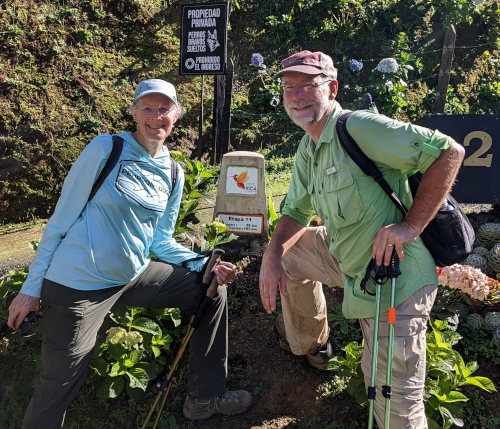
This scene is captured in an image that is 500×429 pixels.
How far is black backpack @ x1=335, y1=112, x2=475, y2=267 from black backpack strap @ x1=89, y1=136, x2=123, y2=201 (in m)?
1.37

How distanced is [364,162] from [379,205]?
0.88 ft

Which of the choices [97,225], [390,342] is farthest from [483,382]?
[97,225]

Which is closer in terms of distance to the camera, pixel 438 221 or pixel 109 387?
pixel 438 221

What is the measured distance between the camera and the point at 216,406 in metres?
3.76

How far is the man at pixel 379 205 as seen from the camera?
2738 millimetres

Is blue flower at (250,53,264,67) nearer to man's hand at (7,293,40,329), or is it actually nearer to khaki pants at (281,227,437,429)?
khaki pants at (281,227,437,429)

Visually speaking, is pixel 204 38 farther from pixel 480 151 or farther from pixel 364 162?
pixel 364 162

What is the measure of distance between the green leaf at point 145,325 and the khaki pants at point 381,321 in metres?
0.97

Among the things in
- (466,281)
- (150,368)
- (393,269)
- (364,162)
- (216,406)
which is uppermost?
(364,162)

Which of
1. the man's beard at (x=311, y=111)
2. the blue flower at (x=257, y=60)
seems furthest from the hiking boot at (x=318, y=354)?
the blue flower at (x=257, y=60)

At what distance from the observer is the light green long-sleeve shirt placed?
8.95ft

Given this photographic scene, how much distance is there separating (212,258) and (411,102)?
7523mm

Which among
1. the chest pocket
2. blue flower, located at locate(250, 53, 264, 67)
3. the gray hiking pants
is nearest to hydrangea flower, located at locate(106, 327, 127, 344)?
the gray hiking pants

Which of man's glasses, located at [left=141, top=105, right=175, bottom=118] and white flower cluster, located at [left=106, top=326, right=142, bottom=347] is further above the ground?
man's glasses, located at [left=141, top=105, right=175, bottom=118]
